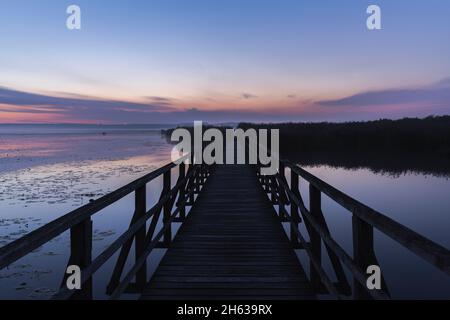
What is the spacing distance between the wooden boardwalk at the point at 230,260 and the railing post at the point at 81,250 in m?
1.43

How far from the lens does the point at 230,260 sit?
4.98 metres

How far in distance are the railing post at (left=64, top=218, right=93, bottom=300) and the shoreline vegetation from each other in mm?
21785

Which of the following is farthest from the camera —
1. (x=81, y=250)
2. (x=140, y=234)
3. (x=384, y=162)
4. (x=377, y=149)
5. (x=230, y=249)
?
(x=377, y=149)

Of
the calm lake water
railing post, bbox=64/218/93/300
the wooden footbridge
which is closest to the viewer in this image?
the wooden footbridge

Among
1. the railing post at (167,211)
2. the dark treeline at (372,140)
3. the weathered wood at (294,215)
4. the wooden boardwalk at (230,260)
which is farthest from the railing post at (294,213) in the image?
the dark treeline at (372,140)

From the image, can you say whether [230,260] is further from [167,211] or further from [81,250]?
[81,250]

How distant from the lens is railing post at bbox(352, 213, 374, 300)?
8.00 ft

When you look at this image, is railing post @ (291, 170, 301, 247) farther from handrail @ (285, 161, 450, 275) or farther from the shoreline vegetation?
the shoreline vegetation

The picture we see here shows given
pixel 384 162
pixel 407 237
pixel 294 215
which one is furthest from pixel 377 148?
pixel 407 237

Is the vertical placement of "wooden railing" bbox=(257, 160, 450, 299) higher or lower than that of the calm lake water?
higher

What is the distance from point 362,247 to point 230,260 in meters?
2.78

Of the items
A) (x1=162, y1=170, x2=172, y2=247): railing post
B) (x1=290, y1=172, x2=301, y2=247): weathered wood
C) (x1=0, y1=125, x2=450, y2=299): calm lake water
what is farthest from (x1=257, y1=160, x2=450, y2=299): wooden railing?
A: (x1=0, y1=125, x2=450, y2=299): calm lake water

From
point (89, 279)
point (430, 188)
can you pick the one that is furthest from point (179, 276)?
point (430, 188)
